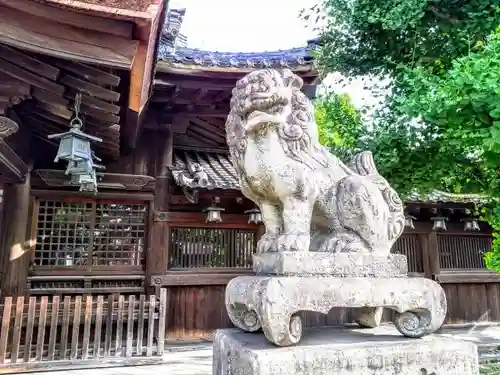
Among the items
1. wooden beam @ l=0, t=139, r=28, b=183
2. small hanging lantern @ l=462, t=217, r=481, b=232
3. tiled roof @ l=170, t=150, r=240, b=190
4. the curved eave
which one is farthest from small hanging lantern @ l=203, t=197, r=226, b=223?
small hanging lantern @ l=462, t=217, r=481, b=232

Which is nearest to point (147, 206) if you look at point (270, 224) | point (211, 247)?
point (211, 247)

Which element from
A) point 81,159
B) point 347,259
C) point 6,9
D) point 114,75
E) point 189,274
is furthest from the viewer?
point 189,274

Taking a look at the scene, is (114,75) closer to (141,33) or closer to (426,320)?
(141,33)

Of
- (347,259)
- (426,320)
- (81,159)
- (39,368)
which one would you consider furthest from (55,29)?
(39,368)

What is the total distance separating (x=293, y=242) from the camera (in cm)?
221

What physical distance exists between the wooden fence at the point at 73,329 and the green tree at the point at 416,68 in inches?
171

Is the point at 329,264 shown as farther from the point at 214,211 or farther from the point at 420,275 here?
the point at 420,275

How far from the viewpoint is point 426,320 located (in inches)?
89.8

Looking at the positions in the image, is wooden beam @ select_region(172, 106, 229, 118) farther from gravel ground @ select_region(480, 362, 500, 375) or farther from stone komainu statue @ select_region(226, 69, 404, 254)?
gravel ground @ select_region(480, 362, 500, 375)

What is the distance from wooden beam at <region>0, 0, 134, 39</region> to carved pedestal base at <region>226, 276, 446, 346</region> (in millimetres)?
2371

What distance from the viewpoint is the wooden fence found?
5043mm

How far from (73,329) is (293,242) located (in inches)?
176

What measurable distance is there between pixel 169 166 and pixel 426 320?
17.9ft

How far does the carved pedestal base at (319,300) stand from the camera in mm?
1931
